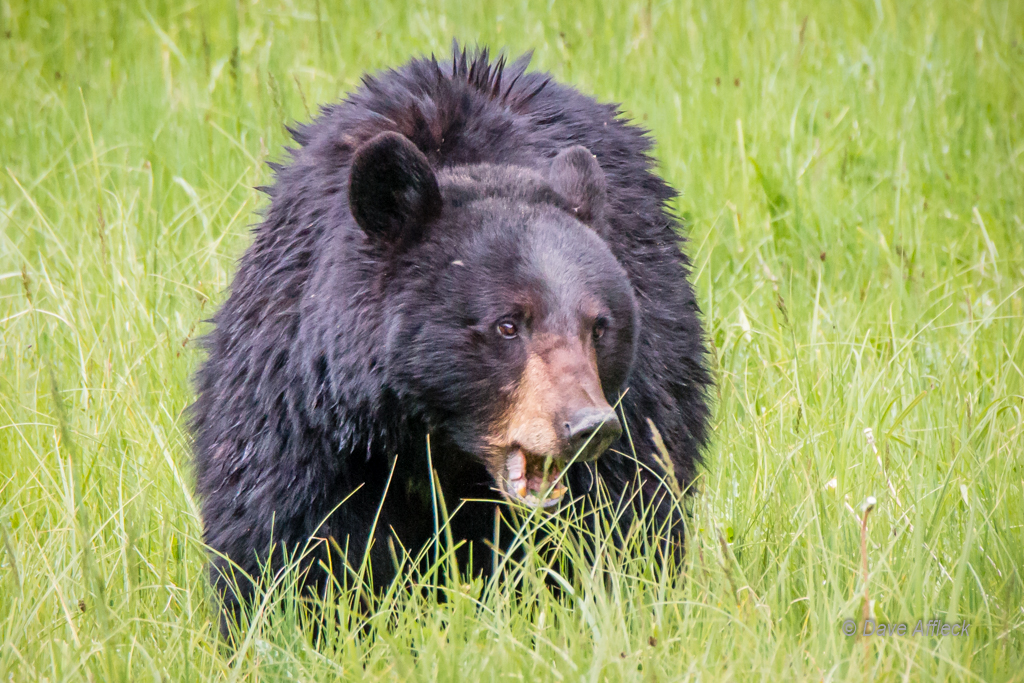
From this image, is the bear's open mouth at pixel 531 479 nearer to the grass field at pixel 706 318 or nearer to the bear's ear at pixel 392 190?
the grass field at pixel 706 318

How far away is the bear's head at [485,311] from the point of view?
264cm

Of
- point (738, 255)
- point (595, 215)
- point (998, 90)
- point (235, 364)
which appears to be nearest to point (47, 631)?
point (235, 364)

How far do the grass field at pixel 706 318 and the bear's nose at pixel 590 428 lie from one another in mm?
335

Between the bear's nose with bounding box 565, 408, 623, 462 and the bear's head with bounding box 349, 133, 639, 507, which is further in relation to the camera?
the bear's head with bounding box 349, 133, 639, 507

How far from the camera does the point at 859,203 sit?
532 cm

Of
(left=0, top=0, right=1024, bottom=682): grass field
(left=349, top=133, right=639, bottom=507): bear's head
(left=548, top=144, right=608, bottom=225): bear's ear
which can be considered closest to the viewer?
(left=0, top=0, right=1024, bottom=682): grass field

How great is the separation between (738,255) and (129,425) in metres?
3.06

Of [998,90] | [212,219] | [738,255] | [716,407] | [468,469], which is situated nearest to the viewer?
[468,469]

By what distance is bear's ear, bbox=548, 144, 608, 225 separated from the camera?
295 cm

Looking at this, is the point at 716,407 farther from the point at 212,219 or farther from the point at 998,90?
the point at 998,90

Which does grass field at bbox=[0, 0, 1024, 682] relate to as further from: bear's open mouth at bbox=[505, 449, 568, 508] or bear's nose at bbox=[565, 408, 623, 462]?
bear's nose at bbox=[565, 408, 623, 462]

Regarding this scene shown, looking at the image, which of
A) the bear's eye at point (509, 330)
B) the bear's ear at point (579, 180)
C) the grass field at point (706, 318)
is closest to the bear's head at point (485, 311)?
the bear's eye at point (509, 330)

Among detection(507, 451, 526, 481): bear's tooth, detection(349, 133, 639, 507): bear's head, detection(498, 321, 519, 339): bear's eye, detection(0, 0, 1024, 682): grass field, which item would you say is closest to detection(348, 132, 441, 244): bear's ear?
detection(349, 133, 639, 507): bear's head

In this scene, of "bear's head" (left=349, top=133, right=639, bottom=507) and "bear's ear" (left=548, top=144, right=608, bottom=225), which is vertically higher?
"bear's ear" (left=548, top=144, right=608, bottom=225)
